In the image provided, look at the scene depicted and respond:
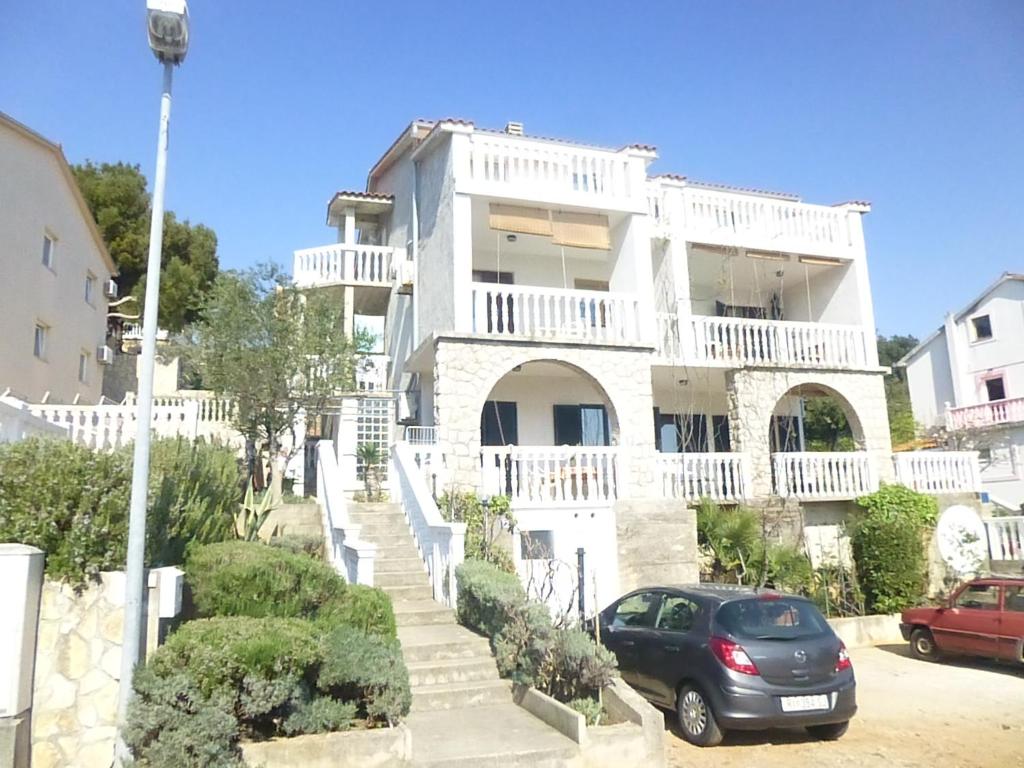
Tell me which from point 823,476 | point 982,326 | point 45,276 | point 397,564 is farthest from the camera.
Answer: point 982,326

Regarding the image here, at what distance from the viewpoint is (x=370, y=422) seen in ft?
61.8

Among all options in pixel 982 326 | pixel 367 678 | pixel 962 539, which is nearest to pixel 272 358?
pixel 367 678

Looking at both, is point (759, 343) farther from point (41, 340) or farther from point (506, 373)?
point (41, 340)

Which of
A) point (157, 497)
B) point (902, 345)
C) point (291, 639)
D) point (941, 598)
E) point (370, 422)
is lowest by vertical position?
point (941, 598)

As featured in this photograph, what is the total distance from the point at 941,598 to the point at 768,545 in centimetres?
377

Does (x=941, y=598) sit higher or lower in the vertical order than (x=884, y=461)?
lower

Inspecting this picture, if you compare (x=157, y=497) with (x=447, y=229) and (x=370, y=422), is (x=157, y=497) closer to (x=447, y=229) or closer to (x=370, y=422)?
(x=447, y=229)

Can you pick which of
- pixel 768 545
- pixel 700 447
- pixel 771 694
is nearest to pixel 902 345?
pixel 700 447

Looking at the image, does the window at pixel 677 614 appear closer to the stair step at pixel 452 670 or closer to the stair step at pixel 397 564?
the stair step at pixel 452 670

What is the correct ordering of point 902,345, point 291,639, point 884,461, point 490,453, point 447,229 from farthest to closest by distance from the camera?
point 902,345, point 884,461, point 447,229, point 490,453, point 291,639

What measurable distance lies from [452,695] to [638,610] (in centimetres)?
278

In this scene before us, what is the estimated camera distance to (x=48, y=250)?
19422 millimetres

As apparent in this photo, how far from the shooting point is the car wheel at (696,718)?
24.3ft

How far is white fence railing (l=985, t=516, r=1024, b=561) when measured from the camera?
16547mm
